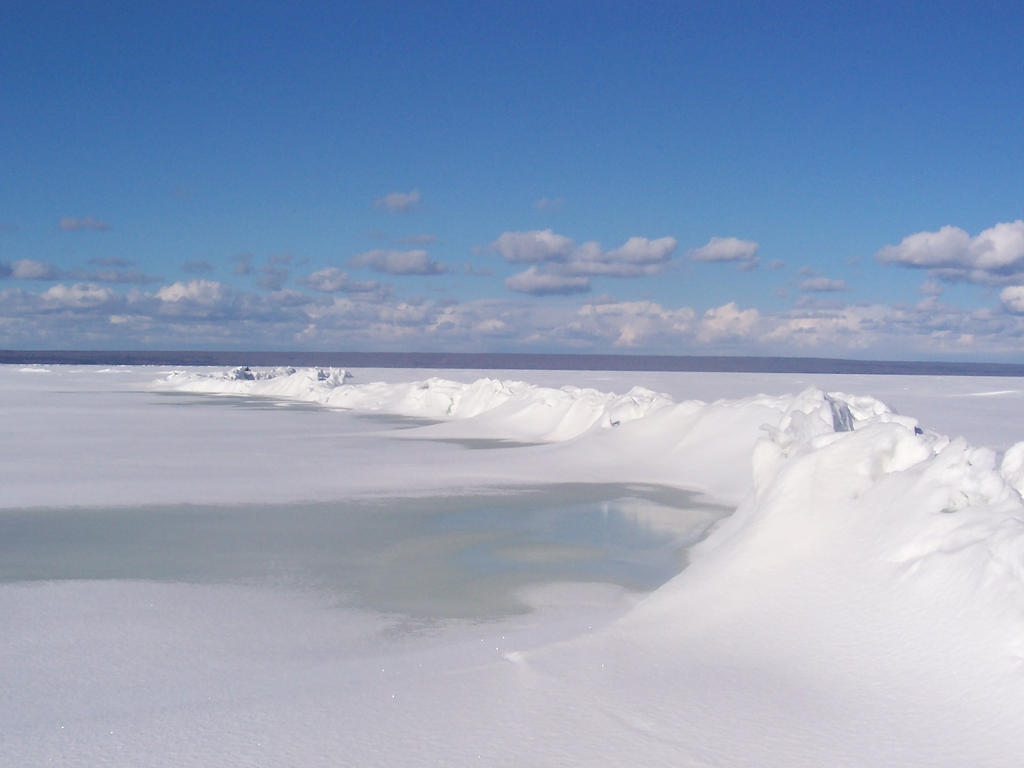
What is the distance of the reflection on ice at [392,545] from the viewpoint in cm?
702

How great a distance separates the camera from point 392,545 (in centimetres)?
841

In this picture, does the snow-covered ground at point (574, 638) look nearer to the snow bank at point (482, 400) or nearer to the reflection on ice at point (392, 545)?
the reflection on ice at point (392, 545)

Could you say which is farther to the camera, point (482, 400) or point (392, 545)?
point (482, 400)

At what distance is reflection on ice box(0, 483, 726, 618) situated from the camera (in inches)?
276

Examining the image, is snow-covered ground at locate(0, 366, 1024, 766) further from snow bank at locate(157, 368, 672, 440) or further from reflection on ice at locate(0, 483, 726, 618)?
snow bank at locate(157, 368, 672, 440)

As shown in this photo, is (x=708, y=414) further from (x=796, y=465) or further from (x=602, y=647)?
(x=602, y=647)

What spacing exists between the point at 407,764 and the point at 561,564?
4.28 meters

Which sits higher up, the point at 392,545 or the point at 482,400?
the point at 482,400

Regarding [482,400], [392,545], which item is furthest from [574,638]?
[482,400]

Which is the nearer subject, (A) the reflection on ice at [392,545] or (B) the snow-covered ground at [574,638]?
(B) the snow-covered ground at [574,638]

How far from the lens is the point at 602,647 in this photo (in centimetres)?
491

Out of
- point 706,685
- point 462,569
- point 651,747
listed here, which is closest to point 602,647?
point 706,685

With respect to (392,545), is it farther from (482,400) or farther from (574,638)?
(482,400)

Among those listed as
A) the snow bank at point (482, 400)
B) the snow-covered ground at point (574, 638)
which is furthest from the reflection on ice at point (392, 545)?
the snow bank at point (482, 400)
